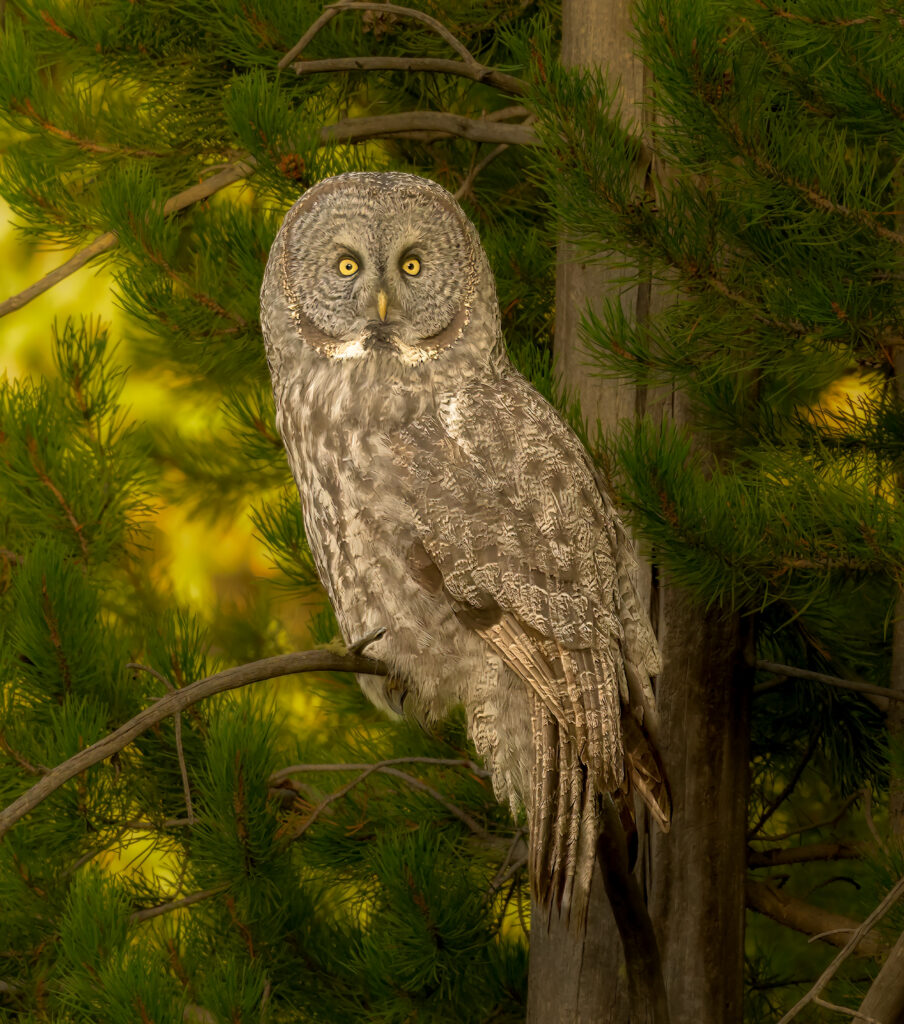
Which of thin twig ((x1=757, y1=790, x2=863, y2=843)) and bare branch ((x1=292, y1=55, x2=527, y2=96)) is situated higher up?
bare branch ((x1=292, y1=55, x2=527, y2=96))

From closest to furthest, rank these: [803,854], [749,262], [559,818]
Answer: [559,818] < [749,262] < [803,854]

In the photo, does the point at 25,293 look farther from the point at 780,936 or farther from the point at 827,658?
the point at 780,936

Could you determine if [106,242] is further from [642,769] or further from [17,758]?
[642,769]

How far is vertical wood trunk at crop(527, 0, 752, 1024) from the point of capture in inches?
70.6

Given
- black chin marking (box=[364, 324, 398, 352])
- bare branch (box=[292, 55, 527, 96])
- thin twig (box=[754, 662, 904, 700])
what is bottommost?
thin twig (box=[754, 662, 904, 700])

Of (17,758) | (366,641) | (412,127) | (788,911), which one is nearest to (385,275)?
(366,641)

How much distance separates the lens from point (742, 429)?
1779 mm

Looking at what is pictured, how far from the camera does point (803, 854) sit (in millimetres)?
2180

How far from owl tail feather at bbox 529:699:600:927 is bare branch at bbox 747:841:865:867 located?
860mm

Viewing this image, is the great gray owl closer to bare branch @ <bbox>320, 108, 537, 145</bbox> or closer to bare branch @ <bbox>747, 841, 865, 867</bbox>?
bare branch @ <bbox>320, 108, 537, 145</bbox>

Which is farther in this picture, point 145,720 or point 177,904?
point 177,904

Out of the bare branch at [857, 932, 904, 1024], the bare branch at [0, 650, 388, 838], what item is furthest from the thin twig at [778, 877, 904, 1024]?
the bare branch at [0, 650, 388, 838]

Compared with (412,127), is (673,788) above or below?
below

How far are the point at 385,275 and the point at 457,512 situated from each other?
0.92 ft
